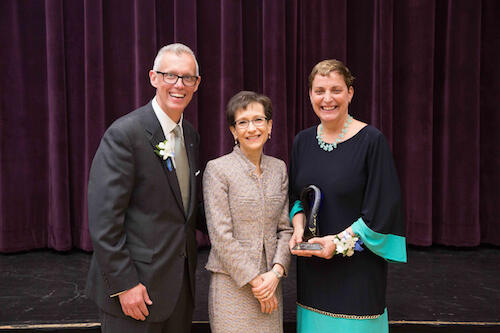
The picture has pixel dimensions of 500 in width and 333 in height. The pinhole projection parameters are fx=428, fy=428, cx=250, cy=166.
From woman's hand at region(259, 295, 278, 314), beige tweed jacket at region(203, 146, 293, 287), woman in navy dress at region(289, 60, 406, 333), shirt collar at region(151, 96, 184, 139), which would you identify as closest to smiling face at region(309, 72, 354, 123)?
woman in navy dress at region(289, 60, 406, 333)

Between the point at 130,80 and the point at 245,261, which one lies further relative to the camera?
the point at 130,80

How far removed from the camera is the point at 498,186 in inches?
150

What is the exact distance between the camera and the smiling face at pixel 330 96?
176cm

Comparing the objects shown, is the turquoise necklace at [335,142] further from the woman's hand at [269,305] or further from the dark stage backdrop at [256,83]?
the dark stage backdrop at [256,83]

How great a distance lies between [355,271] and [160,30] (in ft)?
9.04

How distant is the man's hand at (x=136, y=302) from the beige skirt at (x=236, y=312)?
0.93 ft

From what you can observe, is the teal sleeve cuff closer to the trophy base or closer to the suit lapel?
the trophy base

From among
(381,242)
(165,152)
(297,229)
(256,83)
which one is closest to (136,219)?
(165,152)

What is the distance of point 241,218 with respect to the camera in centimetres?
171

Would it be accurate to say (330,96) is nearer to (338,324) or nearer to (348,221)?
(348,221)

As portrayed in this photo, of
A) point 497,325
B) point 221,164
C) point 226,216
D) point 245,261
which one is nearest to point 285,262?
point 245,261

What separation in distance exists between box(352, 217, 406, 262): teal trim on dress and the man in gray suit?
675mm

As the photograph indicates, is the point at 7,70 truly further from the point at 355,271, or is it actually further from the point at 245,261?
the point at 355,271

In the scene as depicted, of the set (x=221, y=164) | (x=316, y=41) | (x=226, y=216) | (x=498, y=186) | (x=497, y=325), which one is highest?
(x=316, y=41)
